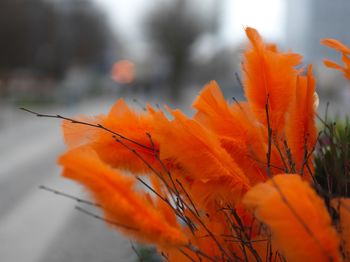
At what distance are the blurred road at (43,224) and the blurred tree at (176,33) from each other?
31.2 metres

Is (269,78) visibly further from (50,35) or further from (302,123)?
(50,35)

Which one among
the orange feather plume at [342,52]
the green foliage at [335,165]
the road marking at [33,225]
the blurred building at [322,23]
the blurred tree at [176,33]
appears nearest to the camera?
the orange feather plume at [342,52]

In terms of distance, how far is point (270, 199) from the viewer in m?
0.76

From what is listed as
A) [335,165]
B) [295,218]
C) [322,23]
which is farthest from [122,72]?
[295,218]

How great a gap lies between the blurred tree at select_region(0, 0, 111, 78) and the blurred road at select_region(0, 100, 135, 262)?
62.5 feet

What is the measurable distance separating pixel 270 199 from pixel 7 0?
2765 centimetres

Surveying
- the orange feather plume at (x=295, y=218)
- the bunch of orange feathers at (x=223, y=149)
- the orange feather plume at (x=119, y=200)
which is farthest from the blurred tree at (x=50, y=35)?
the orange feather plume at (x=295, y=218)

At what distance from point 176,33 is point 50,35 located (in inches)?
357

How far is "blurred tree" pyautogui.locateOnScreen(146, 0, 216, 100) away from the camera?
41281 millimetres

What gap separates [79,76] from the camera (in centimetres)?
4916

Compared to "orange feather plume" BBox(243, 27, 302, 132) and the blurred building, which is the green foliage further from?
the blurred building

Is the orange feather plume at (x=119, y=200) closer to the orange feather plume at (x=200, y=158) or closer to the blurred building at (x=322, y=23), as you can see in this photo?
the orange feather plume at (x=200, y=158)

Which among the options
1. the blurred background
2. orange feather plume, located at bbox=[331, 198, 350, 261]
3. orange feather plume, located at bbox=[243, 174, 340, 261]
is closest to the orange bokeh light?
the blurred background

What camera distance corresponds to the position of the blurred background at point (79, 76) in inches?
194
